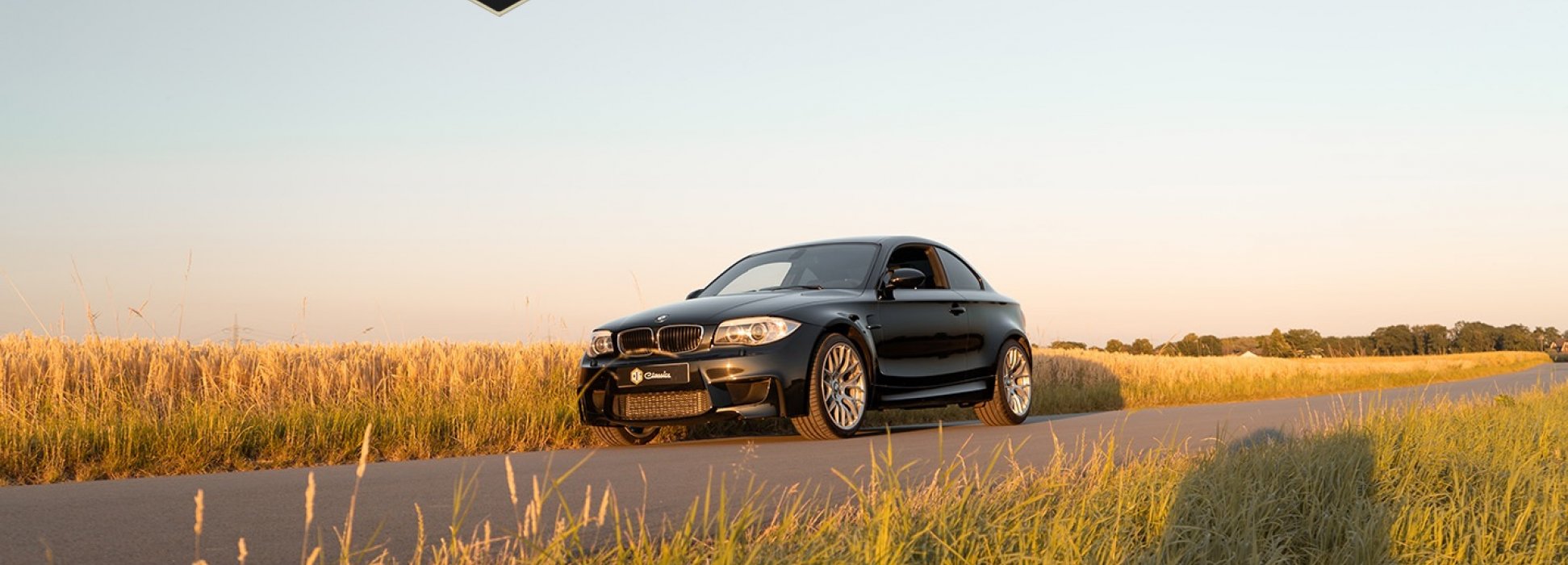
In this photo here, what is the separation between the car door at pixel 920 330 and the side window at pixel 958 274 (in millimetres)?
147

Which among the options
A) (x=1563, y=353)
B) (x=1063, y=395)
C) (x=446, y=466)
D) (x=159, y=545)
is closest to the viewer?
(x=159, y=545)

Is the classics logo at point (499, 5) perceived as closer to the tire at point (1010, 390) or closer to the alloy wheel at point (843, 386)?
the alloy wheel at point (843, 386)

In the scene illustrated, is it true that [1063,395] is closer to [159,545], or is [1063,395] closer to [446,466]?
[446,466]

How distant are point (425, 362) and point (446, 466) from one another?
4841 mm

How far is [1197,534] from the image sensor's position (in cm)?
467

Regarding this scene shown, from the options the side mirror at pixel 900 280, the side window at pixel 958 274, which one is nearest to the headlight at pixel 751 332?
the side mirror at pixel 900 280

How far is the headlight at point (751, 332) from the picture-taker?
29.9ft

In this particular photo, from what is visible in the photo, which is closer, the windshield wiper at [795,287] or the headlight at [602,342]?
the headlight at [602,342]

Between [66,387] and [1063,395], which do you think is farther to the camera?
[1063,395]

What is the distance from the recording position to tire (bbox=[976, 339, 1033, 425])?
1162 cm

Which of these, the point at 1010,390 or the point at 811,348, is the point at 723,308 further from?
the point at 1010,390

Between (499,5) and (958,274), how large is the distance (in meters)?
5.68

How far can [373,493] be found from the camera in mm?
5875

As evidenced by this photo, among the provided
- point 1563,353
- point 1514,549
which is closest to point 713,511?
point 1514,549
